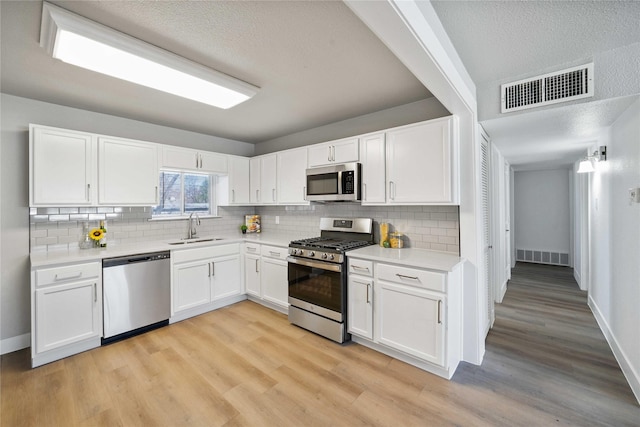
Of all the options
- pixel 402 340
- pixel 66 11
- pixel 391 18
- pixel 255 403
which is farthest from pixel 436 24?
pixel 255 403

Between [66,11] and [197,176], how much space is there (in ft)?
9.09

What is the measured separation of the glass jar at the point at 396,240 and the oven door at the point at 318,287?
0.70m

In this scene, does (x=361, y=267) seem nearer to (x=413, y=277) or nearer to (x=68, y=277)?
(x=413, y=277)

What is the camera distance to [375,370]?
91.4 inches

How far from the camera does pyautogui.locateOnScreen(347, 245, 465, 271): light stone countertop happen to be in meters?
2.23

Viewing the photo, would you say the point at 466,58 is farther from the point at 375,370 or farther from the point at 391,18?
the point at 375,370

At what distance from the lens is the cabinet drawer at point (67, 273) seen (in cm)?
238

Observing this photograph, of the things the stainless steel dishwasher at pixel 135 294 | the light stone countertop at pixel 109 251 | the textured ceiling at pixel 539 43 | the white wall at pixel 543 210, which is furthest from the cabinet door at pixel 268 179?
the white wall at pixel 543 210

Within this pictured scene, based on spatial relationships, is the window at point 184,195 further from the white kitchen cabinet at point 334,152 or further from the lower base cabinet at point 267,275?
the white kitchen cabinet at point 334,152

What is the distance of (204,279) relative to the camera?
→ 347cm

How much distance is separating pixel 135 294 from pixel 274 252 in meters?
1.56

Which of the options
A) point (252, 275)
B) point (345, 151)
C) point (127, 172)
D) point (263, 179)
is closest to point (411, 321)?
point (345, 151)

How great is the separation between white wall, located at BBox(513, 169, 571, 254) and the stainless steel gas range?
539cm

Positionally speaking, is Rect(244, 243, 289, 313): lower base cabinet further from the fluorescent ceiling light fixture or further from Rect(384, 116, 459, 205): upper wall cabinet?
the fluorescent ceiling light fixture
